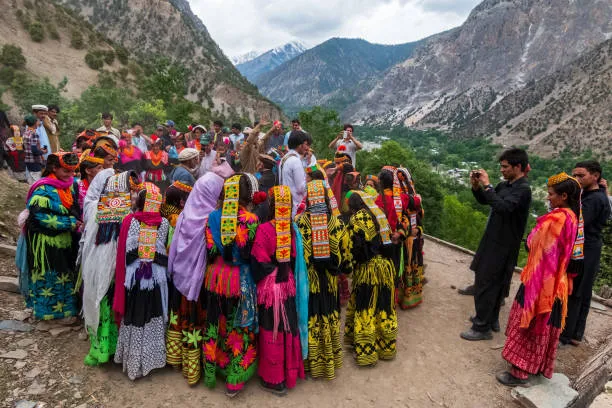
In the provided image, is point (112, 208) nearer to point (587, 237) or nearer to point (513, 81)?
point (587, 237)

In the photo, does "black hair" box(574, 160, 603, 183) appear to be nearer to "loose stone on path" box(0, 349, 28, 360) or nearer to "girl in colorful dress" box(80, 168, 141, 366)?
"girl in colorful dress" box(80, 168, 141, 366)

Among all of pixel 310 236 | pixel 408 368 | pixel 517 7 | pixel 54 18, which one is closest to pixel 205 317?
pixel 310 236

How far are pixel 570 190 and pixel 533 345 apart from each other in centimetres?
141

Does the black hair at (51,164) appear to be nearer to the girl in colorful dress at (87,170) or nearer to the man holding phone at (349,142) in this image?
the girl in colorful dress at (87,170)

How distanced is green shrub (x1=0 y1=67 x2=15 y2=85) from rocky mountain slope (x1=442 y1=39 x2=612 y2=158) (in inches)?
2574

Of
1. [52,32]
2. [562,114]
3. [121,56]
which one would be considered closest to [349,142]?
[52,32]

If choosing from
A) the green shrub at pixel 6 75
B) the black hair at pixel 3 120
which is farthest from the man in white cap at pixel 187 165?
the green shrub at pixel 6 75

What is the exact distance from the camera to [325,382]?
3.50 meters

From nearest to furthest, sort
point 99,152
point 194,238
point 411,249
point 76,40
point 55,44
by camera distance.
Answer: point 194,238 → point 99,152 → point 411,249 → point 55,44 → point 76,40

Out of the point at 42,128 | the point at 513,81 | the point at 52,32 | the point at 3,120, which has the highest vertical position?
the point at 513,81

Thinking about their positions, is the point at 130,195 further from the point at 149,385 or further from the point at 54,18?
the point at 54,18

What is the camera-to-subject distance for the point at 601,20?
103 meters

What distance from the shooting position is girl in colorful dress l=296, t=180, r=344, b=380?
327 centimetres

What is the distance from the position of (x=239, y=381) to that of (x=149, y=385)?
0.81m
